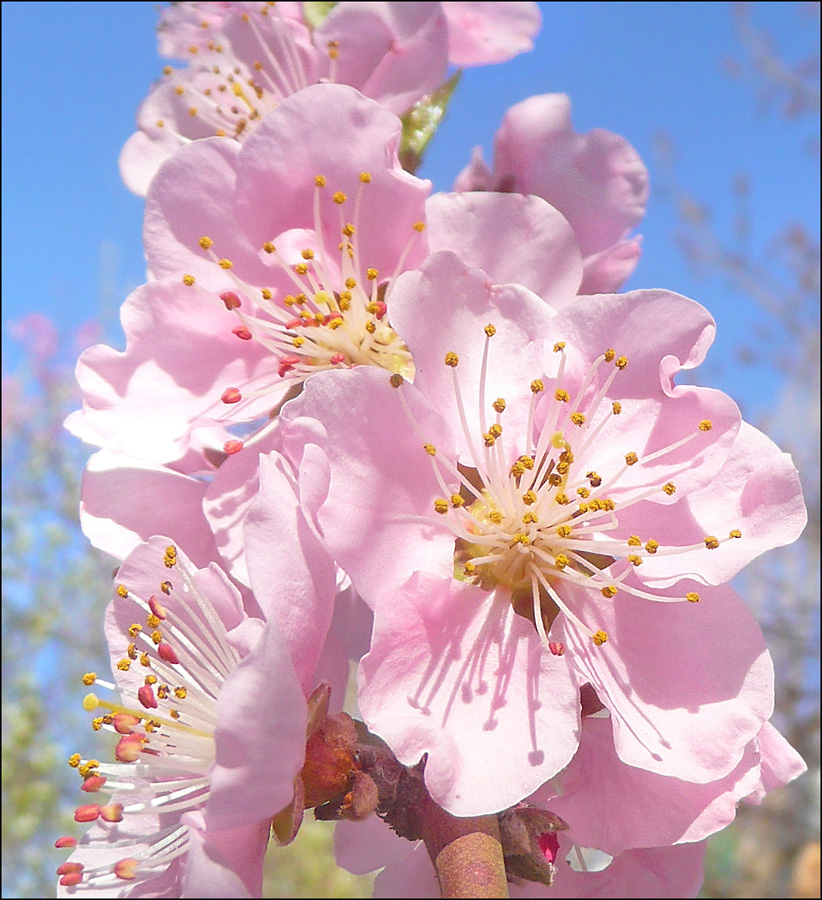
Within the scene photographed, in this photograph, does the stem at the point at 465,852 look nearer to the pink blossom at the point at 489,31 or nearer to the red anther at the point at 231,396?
the red anther at the point at 231,396

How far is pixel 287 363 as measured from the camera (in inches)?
36.9

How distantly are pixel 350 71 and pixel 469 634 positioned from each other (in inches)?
29.6

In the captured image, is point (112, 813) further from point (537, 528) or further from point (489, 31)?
point (489, 31)

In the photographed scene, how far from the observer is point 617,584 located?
2.46ft

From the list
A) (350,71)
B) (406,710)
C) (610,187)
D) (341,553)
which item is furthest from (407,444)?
(350,71)

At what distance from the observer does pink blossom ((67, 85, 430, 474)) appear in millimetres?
929

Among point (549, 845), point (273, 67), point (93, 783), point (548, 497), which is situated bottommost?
point (549, 845)

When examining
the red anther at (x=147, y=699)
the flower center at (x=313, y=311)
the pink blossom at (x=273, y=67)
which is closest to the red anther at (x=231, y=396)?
the flower center at (x=313, y=311)

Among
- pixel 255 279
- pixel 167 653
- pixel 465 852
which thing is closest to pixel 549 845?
pixel 465 852

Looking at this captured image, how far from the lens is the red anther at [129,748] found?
721 millimetres

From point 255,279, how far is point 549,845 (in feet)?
2.19

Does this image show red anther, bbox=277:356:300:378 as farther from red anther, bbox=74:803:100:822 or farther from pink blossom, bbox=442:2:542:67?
pink blossom, bbox=442:2:542:67

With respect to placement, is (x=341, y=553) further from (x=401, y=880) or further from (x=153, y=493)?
(x=401, y=880)

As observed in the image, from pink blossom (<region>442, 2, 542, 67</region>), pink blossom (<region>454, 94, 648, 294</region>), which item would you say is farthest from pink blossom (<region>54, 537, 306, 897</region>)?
pink blossom (<region>442, 2, 542, 67</region>)
